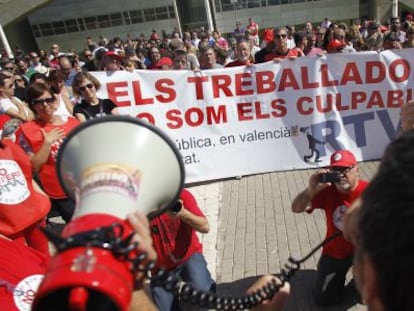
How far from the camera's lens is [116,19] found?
25.8 metres

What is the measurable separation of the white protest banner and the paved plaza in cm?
31

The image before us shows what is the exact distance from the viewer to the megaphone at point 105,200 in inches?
31.2

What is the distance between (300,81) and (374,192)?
171 inches

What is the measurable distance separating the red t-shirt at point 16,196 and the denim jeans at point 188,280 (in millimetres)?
1060

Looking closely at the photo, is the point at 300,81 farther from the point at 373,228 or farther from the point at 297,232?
the point at 373,228

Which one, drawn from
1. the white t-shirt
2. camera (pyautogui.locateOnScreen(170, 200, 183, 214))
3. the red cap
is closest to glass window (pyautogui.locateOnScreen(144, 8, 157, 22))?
the red cap

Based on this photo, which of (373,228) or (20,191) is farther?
(20,191)

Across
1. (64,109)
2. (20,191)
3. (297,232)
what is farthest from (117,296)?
(64,109)

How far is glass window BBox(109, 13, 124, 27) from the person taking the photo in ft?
84.4

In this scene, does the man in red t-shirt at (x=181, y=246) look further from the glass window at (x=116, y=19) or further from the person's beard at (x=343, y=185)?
the glass window at (x=116, y=19)

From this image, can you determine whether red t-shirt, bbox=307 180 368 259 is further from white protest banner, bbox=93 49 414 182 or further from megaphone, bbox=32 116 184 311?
white protest banner, bbox=93 49 414 182

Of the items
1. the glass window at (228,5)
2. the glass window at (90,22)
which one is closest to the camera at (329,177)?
the glass window at (228,5)

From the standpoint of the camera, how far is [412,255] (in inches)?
25.0

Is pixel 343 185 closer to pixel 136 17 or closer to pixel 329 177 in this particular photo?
pixel 329 177
